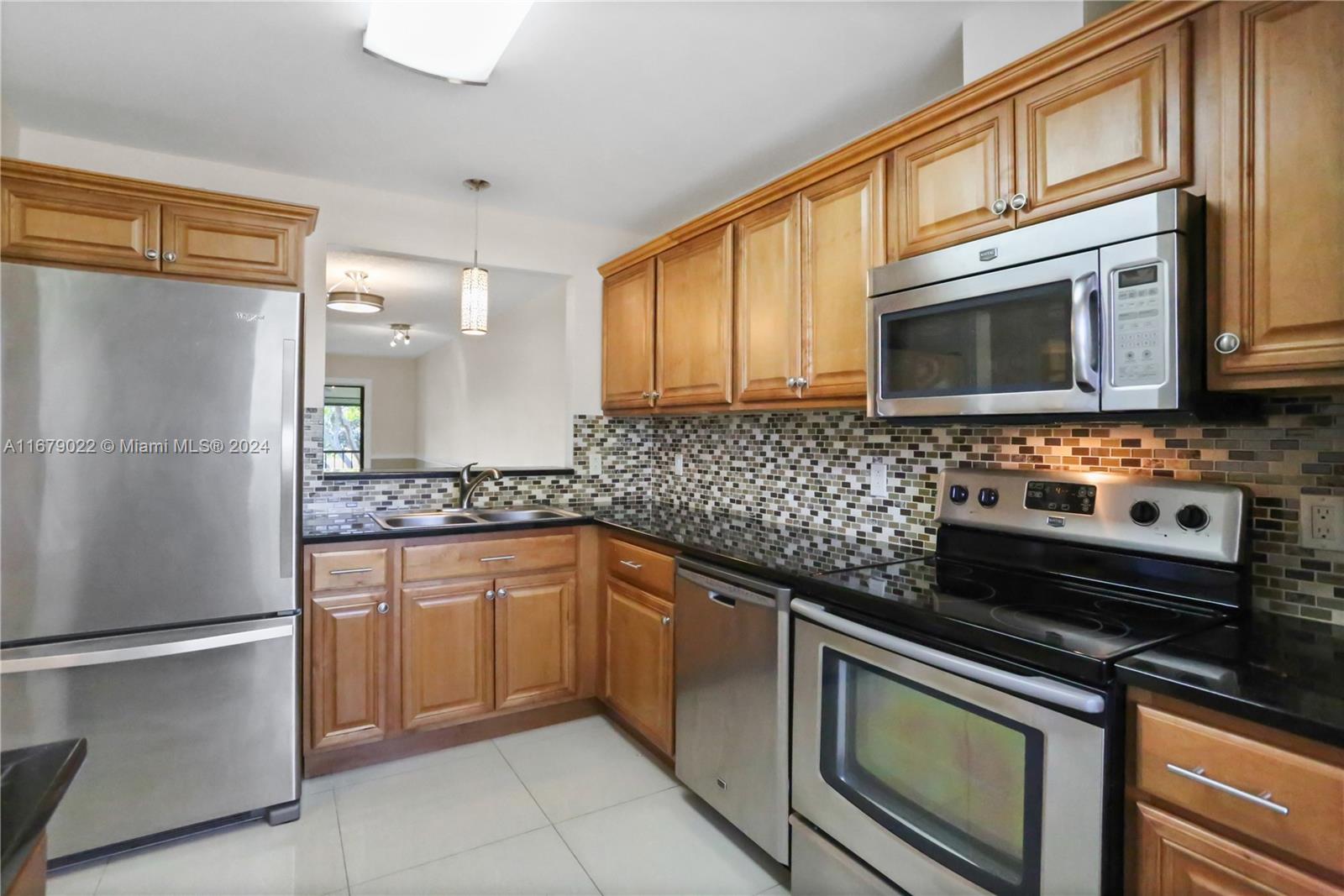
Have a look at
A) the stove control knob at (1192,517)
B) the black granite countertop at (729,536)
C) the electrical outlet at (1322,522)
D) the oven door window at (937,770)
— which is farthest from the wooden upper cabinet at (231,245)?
the electrical outlet at (1322,522)

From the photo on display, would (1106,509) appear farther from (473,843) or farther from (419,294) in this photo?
(419,294)

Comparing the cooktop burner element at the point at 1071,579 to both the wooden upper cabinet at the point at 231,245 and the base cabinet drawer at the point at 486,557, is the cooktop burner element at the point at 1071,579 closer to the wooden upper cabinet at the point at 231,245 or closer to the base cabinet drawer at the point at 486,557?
the base cabinet drawer at the point at 486,557

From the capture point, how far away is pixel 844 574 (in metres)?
1.75

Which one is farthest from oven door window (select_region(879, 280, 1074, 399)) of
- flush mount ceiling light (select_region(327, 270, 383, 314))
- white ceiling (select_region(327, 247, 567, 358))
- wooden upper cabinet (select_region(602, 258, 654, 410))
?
flush mount ceiling light (select_region(327, 270, 383, 314))

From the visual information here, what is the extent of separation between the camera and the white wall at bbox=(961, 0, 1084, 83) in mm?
1596

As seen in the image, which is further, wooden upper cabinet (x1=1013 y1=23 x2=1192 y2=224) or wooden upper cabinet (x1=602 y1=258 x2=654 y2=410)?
wooden upper cabinet (x1=602 y1=258 x2=654 y2=410)

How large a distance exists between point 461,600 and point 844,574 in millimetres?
1593

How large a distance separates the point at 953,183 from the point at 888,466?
3.11 feet

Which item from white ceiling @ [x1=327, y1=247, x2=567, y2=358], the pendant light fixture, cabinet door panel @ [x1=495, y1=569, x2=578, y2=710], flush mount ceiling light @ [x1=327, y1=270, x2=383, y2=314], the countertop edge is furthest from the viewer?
flush mount ceiling light @ [x1=327, y1=270, x2=383, y2=314]

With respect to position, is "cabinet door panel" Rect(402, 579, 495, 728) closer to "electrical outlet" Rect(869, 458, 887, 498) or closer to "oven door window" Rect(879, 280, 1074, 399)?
"electrical outlet" Rect(869, 458, 887, 498)

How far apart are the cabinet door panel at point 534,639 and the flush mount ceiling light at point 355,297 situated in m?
2.57

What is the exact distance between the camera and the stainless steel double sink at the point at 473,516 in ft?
9.48

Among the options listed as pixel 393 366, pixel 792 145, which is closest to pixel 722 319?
pixel 792 145

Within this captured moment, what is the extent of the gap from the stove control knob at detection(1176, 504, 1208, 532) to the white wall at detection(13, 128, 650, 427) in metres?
2.58
